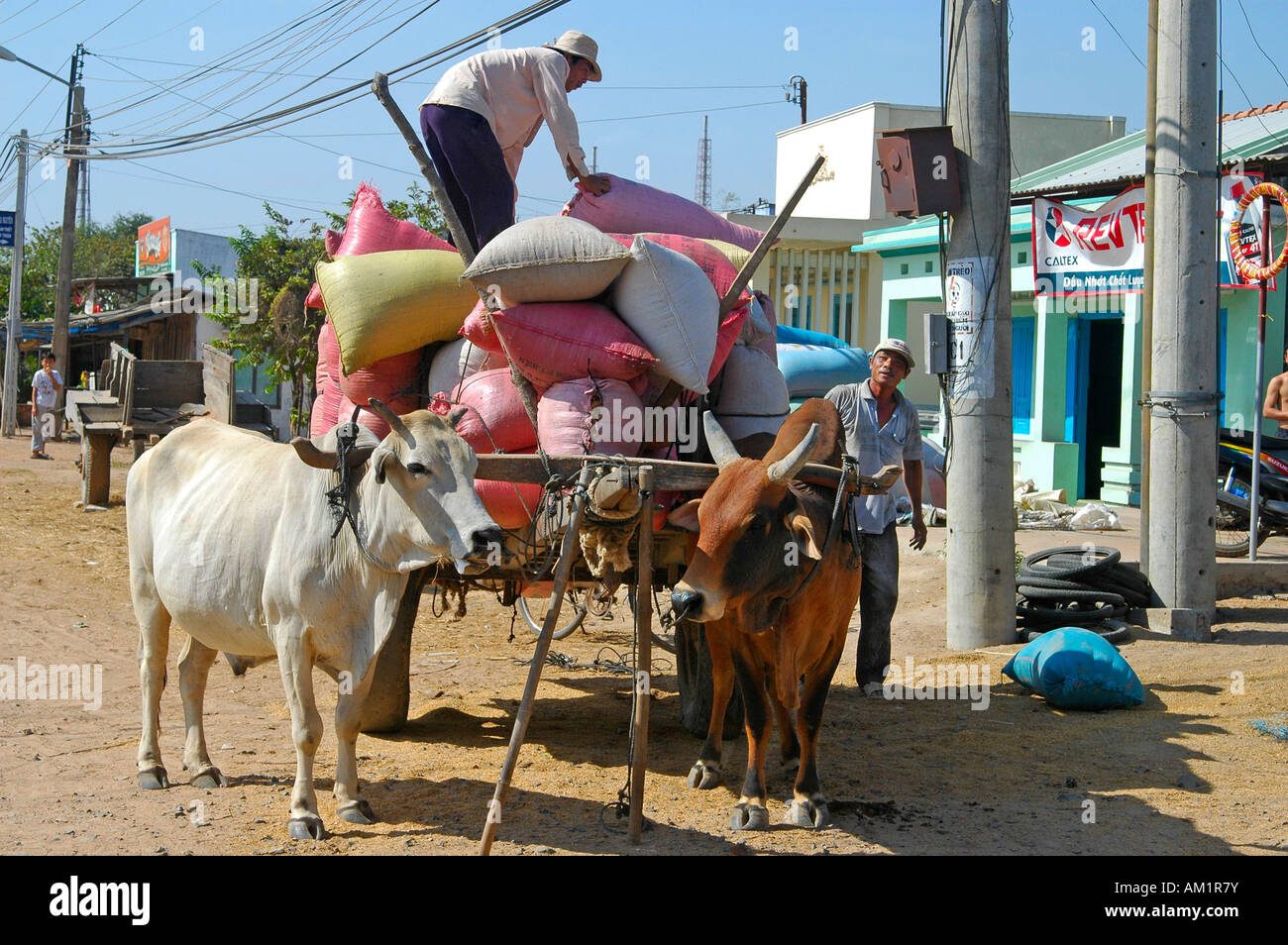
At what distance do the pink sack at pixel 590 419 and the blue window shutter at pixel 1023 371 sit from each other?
1150 centimetres

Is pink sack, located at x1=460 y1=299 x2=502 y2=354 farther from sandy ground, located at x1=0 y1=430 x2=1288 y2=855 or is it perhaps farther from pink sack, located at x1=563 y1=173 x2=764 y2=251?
sandy ground, located at x1=0 y1=430 x2=1288 y2=855

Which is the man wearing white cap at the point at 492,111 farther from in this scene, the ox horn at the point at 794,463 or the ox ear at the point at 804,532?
the ox ear at the point at 804,532

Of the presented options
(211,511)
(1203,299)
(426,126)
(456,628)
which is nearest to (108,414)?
(456,628)

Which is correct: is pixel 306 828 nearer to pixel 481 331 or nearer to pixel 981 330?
pixel 481 331

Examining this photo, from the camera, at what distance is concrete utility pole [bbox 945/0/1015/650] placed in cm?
770

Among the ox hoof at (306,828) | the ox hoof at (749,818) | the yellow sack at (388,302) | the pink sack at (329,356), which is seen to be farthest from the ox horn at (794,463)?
the pink sack at (329,356)

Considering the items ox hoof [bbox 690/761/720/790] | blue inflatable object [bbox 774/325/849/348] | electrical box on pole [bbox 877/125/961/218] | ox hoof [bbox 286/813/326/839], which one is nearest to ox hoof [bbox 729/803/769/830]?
ox hoof [bbox 690/761/720/790]

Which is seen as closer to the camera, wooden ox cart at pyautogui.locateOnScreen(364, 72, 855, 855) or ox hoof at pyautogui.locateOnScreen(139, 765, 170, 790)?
wooden ox cart at pyautogui.locateOnScreen(364, 72, 855, 855)

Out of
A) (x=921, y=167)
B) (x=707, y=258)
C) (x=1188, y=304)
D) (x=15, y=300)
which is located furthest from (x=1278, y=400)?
(x=15, y=300)

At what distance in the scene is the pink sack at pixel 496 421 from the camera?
5234 millimetres

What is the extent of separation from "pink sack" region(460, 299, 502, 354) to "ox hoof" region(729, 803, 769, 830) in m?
2.17

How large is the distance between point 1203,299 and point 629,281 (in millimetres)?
4831

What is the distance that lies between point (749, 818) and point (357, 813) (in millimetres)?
1465

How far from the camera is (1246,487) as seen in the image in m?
11.6
